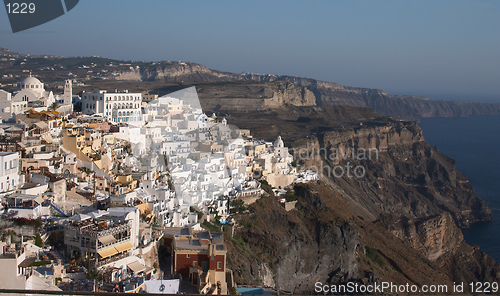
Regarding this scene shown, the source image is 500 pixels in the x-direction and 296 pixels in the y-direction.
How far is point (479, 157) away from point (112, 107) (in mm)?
76090

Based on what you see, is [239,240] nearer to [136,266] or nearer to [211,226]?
[211,226]

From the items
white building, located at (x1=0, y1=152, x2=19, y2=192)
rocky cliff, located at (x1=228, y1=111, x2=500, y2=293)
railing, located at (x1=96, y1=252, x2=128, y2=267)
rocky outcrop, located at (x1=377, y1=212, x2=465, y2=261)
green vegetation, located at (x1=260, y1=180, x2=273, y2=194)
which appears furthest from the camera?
rocky outcrop, located at (x1=377, y1=212, x2=465, y2=261)

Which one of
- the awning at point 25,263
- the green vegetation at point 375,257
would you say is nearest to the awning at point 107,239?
the awning at point 25,263

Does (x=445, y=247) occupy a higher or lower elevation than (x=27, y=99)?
lower

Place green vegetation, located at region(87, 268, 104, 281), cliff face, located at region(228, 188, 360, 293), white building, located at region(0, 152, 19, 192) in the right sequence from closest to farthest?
green vegetation, located at region(87, 268, 104, 281)
white building, located at region(0, 152, 19, 192)
cliff face, located at region(228, 188, 360, 293)

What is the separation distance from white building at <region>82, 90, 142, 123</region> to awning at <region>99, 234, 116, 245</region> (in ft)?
59.9

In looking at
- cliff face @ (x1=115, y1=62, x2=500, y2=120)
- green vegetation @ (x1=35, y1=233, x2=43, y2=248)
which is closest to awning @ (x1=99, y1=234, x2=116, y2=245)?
green vegetation @ (x1=35, y1=233, x2=43, y2=248)

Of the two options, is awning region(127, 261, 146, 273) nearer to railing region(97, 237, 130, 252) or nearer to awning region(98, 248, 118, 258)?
awning region(98, 248, 118, 258)

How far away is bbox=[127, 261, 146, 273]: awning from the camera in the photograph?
1327 cm

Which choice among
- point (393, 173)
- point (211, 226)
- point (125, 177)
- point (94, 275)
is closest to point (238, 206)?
point (211, 226)

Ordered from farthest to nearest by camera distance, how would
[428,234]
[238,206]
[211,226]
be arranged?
[428,234]
[238,206]
[211,226]

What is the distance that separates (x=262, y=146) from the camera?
1332 inches

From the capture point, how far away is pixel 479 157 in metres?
90.0

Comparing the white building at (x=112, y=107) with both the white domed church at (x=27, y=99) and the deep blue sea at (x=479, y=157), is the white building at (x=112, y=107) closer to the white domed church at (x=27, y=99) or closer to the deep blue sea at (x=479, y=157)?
the white domed church at (x=27, y=99)
